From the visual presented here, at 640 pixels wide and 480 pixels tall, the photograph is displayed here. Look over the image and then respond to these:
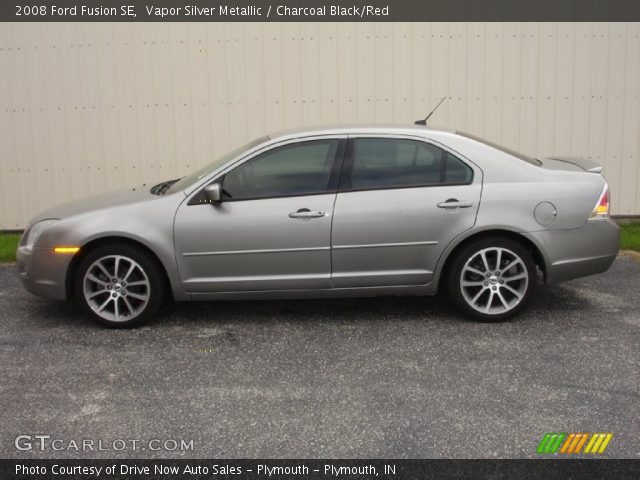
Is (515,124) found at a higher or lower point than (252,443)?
higher

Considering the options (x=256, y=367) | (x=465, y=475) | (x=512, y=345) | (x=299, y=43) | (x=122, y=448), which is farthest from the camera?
(x=299, y=43)

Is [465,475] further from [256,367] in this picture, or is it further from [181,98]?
[181,98]

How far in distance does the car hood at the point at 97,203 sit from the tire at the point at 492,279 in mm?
2511

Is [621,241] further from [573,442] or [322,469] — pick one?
[322,469]

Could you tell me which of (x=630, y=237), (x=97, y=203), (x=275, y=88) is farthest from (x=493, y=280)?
(x=275, y=88)

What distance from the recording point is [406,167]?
5762mm

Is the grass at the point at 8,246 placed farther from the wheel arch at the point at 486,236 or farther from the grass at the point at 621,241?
the wheel arch at the point at 486,236

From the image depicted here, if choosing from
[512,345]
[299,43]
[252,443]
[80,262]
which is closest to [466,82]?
[299,43]

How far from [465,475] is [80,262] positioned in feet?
11.7

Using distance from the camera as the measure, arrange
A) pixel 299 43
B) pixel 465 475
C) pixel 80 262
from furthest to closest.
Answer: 1. pixel 299 43
2. pixel 80 262
3. pixel 465 475

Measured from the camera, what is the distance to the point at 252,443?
379 centimetres

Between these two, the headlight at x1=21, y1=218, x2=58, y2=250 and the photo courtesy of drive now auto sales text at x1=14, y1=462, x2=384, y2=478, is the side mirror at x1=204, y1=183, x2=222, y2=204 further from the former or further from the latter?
the photo courtesy of drive now auto sales text at x1=14, y1=462, x2=384, y2=478

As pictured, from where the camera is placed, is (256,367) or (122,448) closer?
(122,448)
